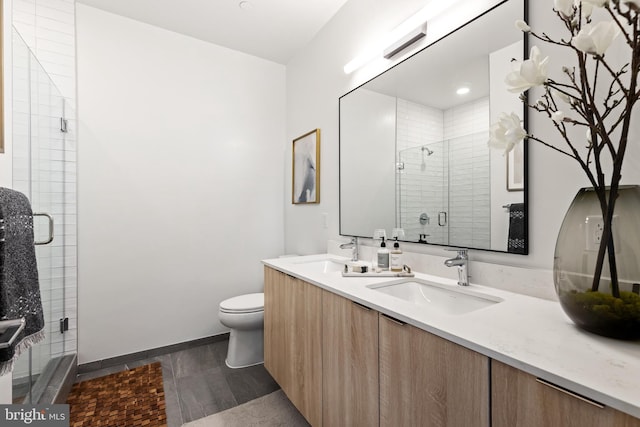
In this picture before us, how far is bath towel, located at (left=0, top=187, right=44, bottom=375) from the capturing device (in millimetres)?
Answer: 910

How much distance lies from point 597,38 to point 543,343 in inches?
27.7

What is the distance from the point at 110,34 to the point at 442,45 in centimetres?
234

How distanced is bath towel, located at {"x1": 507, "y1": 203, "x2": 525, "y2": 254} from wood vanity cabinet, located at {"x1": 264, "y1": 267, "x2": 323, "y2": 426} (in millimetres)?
801

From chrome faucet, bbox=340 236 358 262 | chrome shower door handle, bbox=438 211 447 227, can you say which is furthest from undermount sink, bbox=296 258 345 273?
chrome shower door handle, bbox=438 211 447 227

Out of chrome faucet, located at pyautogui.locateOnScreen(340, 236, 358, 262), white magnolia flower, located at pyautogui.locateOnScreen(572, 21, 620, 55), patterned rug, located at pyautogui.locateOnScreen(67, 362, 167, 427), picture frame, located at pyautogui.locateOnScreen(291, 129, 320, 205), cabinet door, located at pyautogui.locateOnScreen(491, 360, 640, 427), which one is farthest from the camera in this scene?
picture frame, located at pyautogui.locateOnScreen(291, 129, 320, 205)

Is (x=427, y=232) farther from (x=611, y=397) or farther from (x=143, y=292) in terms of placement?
(x=143, y=292)

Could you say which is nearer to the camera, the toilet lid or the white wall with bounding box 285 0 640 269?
the white wall with bounding box 285 0 640 269

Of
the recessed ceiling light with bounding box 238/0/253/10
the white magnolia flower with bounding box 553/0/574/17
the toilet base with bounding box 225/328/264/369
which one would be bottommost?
the toilet base with bounding box 225/328/264/369

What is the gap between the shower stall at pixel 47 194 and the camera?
1.42 metres

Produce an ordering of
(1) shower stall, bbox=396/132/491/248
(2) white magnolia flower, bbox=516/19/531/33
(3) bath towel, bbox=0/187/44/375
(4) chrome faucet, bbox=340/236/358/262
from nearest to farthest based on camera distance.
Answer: (2) white magnolia flower, bbox=516/19/531/33
(3) bath towel, bbox=0/187/44/375
(1) shower stall, bbox=396/132/491/248
(4) chrome faucet, bbox=340/236/358/262

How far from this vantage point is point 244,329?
2.12 meters

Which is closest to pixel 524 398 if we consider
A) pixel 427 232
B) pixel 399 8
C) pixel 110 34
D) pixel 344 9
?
pixel 427 232

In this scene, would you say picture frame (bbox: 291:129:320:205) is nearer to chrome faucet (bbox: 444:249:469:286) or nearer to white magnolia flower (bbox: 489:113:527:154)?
chrome faucet (bbox: 444:249:469:286)

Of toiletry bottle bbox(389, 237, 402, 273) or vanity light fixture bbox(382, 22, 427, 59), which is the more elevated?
vanity light fixture bbox(382, 22, 427, 59)
